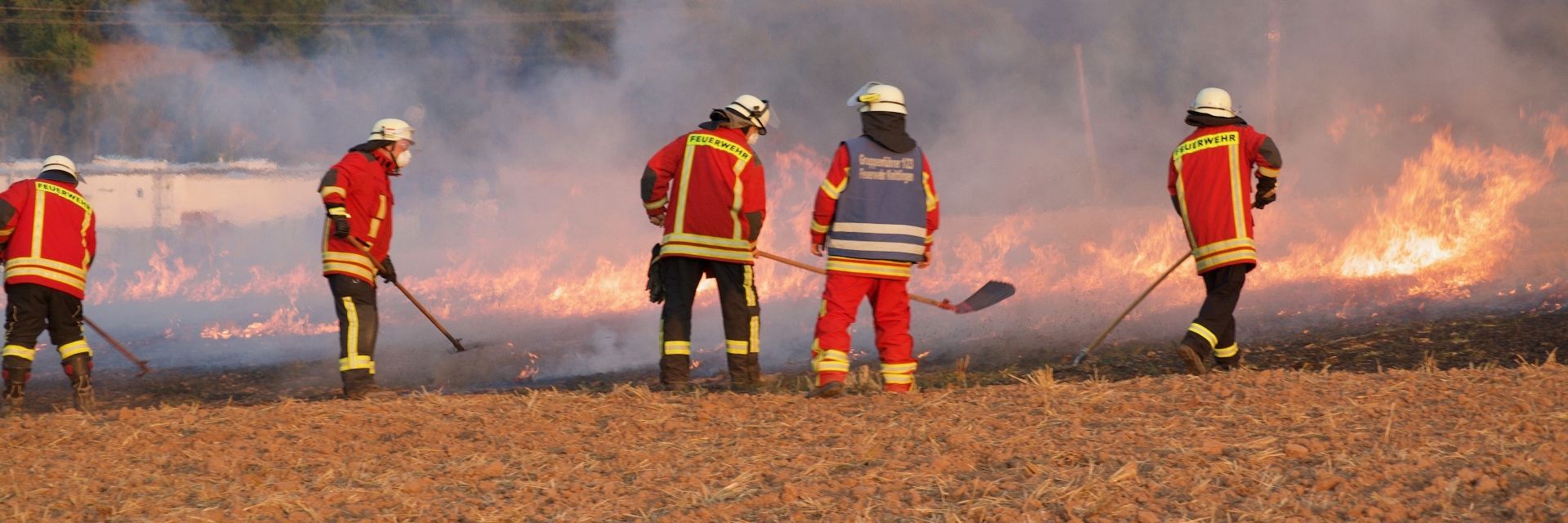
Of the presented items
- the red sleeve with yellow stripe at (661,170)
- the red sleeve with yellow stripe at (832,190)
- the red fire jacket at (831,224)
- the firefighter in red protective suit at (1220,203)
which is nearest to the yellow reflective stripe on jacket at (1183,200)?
the firefighter in red protective suit at (1220,203)

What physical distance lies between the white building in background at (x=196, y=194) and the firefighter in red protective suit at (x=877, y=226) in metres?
13.0

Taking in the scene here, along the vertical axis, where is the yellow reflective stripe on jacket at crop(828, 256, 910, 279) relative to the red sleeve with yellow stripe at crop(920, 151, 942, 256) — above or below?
below

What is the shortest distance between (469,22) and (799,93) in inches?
333

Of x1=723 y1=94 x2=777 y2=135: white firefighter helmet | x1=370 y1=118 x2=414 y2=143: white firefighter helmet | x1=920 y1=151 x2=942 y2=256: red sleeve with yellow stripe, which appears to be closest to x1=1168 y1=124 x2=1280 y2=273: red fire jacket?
x1=920 y1=151 x2=942 y2=256: red sleeve with yellow stripe

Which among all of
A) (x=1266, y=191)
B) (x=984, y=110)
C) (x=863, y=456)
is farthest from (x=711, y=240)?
(x=984, y=110)

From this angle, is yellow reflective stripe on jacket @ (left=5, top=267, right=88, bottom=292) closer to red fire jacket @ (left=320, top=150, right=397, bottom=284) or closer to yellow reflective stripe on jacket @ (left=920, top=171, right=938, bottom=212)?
red fire jacket @ (left=320, top=150, right=397, bottom=284)

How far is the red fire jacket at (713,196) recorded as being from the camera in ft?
23.7

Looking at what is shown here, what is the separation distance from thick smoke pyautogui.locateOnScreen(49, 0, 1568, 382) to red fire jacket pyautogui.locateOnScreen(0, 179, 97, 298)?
3.52m

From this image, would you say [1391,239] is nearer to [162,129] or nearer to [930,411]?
[930,411]

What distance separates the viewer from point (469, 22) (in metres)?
24.0

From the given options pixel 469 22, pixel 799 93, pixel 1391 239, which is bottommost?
pixel 1391 239

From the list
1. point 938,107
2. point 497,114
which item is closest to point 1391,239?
point 938,107

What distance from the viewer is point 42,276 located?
7.61 meters

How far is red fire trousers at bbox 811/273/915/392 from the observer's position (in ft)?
20.6
